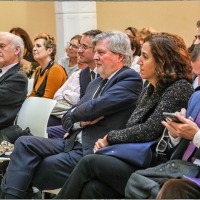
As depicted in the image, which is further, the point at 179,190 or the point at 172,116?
the point at 172,116

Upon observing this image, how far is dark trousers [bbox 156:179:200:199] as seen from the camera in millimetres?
1813

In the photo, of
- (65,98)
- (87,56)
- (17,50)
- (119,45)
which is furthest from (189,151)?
(17,50)

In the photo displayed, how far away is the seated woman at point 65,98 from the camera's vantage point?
158 inches

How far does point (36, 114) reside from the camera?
11.1 ft

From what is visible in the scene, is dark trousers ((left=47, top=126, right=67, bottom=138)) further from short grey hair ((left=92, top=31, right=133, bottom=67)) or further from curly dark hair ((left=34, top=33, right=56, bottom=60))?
curly dark hair ((left=34, top=33, right=56, bottom=60))

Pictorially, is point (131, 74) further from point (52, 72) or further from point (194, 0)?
point (194, 0)

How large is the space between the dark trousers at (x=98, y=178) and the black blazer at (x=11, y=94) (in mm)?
1404

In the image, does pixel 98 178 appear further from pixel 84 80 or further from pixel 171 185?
pixel 84 80

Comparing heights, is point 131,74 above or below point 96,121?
above

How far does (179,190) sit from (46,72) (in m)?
3.13

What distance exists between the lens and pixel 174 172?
6.47 feet

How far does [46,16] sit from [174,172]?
23.3 feet

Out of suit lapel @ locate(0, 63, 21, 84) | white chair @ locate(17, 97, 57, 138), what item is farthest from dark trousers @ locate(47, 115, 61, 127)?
suit lapel @ locate(0, 63, 21, 84)

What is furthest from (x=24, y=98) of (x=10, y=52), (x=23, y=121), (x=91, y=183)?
(x=91, y=183)
